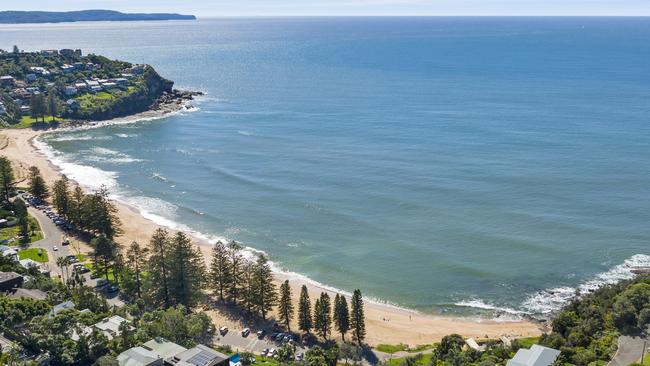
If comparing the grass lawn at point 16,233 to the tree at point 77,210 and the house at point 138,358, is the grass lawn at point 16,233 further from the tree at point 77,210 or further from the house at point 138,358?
the house at point 138,358

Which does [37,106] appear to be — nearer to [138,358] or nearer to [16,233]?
[16,233]

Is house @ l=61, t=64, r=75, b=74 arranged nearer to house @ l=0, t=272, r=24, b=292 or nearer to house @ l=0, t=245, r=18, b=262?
house @ l=0, t=245, r=18, b=262

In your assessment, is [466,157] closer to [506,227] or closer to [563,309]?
[506,227]

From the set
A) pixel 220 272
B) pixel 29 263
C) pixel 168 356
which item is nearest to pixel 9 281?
pixel 29 263

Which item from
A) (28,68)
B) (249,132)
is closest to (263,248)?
(249,132)

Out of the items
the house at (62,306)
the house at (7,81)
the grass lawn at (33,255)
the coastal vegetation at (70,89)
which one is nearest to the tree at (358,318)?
the house at (62,306)
